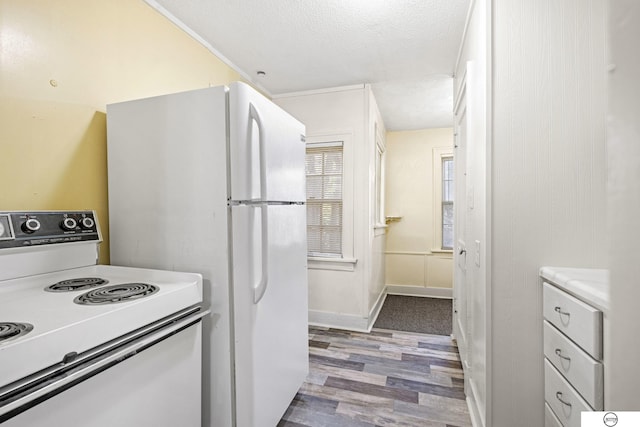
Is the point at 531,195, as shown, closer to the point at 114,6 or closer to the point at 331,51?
the point at 331,51

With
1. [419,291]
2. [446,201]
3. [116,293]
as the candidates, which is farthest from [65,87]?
[419,291]

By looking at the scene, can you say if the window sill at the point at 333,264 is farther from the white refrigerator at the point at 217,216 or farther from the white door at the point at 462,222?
the white refrigerator at the point at 217,216

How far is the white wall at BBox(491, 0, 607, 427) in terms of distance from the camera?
3.80 feet

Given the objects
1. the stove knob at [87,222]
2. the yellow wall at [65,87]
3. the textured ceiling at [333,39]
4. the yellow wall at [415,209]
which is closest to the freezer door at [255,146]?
the stove knob at [87,222]

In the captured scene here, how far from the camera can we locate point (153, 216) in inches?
54.6

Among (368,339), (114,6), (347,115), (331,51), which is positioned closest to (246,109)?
(114,6)

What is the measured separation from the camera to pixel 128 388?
882mm

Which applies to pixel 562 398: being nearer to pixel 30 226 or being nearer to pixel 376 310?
pixel 30 226

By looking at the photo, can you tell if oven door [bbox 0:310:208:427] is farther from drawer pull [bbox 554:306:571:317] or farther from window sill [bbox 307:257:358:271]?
window sill [bbox 307:257:358:271]

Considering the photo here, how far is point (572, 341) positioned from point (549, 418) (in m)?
0.43

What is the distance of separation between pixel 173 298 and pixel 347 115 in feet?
8.28

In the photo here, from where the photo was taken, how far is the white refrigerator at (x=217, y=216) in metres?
1.26

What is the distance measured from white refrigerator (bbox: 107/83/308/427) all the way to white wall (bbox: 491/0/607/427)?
3.49ft

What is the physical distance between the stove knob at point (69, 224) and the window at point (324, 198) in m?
2.14
